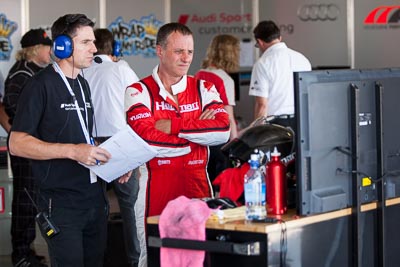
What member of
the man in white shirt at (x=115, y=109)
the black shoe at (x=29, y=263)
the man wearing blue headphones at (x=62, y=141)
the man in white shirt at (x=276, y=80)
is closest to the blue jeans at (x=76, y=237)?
the man wearing blue headphones at (x=62, y=141)

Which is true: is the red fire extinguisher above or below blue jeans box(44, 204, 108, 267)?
above

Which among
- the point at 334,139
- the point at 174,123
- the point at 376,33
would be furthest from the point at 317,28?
the point at 334,139

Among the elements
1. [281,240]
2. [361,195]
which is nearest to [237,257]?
[281,240]

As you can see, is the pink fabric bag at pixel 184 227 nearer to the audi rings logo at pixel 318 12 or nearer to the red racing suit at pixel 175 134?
the red racing suit at pixel 175 134

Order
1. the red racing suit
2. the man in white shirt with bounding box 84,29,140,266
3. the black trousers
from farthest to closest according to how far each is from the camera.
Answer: the black trousers
the man in white shirt with bounding box 84,29,140,266
the red racing suit

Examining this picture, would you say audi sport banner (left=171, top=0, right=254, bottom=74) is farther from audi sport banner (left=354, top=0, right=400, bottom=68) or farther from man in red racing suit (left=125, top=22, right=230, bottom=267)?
man in red racing suit (left=125, top=22, right=230, bottom=267)

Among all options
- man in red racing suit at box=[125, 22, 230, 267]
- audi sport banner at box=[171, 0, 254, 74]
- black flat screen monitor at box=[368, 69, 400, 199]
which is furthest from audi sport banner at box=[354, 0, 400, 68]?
black flat screen monitor at box=[368, 69, 400, 199]

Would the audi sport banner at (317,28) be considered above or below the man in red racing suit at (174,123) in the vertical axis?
above

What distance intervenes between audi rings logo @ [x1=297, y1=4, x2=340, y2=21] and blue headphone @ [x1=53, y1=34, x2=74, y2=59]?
552 cm

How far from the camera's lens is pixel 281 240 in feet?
11.7

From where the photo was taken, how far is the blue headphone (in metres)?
4.35

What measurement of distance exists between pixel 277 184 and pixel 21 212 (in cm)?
352

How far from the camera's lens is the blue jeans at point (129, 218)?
6.34m

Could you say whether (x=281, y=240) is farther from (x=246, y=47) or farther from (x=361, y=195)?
(x=246, y=47)
